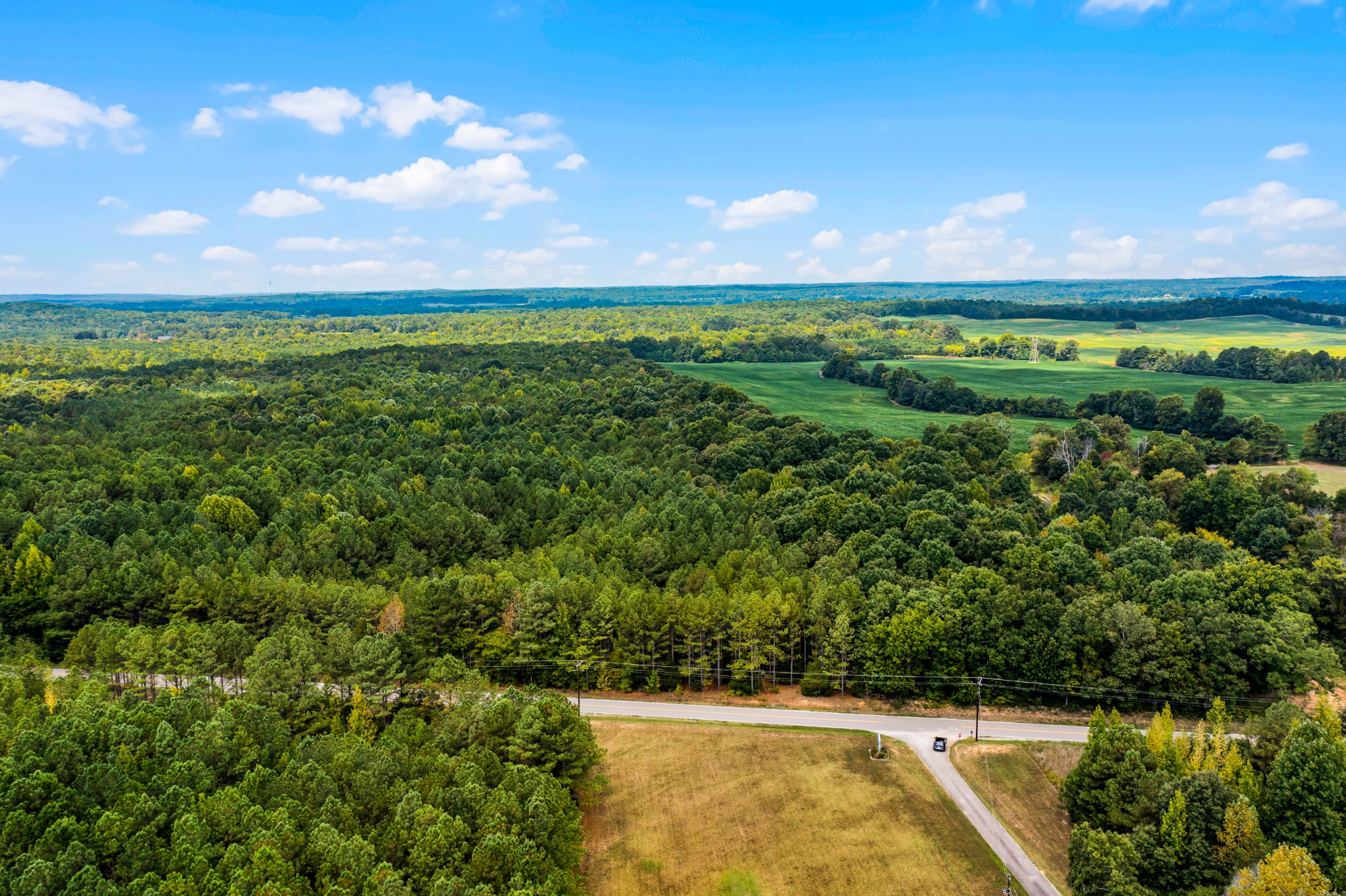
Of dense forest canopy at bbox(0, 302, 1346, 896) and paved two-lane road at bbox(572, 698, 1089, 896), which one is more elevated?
dense forest canopy at bbox(0, 302, 1346, 896)

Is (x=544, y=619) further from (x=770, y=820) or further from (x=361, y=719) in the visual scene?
(x=770, y=820)

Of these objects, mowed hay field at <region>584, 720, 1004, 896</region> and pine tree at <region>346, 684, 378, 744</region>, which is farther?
pine tree at <region>346, 684, 378, 744</region>

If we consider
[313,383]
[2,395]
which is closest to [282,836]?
[313,383]

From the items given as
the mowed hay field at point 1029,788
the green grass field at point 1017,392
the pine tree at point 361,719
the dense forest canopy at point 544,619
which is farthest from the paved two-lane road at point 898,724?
the green grass field at point 1017,392

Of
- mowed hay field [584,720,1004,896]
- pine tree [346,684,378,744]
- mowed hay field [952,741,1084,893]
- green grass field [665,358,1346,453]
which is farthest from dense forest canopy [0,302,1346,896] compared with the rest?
green grass field [665,358,1346,453]

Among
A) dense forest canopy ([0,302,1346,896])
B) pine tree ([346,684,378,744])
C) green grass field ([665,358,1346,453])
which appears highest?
green grass field ([665,358,1346,453])

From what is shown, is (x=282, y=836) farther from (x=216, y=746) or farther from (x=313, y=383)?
(x=313, y=383)

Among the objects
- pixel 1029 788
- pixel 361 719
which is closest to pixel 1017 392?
pixel 1029 788

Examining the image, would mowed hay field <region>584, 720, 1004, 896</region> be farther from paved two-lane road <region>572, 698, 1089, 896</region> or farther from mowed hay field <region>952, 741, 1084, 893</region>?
mowed hay field <region>952, 741, 1084, 893</region>
